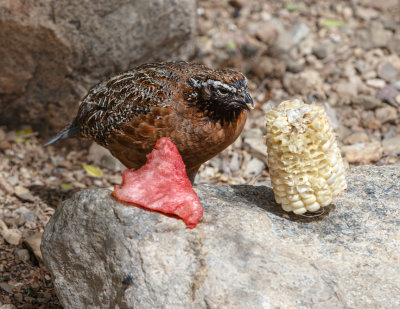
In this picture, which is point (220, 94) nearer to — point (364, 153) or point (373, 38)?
point (364, 153)

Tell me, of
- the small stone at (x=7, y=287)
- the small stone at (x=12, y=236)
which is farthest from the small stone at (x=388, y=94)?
the small stone at (x=7, y=287)

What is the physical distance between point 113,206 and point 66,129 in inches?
103

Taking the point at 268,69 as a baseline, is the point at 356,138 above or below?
below

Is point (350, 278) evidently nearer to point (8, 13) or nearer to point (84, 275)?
point (84, 275)

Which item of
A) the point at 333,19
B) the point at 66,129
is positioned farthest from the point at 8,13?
the point at 333,19

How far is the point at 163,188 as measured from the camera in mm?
3988

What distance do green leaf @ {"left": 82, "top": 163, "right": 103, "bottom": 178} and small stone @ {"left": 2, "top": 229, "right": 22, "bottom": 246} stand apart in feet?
4.90

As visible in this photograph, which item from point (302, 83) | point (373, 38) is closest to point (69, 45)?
point (302, 83)

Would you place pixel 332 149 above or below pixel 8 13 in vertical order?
below

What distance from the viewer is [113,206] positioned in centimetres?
381

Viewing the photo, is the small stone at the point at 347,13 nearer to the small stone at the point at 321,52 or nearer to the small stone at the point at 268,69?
the small stone at the point at 321,52

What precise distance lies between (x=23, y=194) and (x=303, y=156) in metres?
3.62

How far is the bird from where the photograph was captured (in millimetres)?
4715

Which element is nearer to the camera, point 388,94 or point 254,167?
point 254,167
